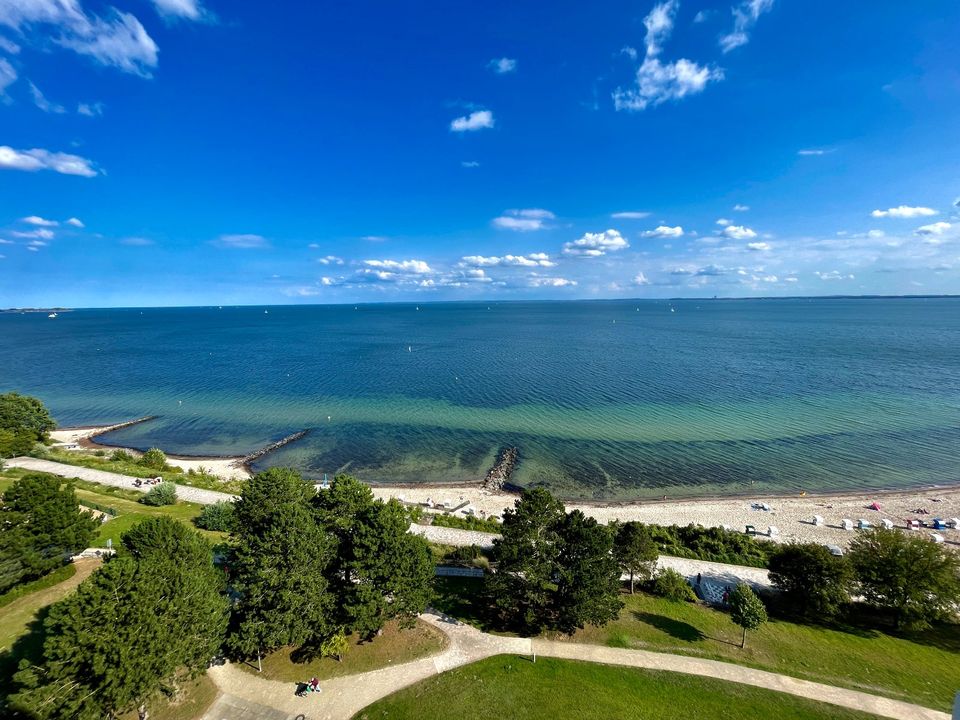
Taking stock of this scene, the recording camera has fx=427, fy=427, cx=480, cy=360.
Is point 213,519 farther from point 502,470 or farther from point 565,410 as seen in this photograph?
point 565,410

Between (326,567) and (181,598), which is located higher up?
(181,598)

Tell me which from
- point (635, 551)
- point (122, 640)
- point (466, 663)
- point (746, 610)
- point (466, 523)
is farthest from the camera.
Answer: point (466, 523)

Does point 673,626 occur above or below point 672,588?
below

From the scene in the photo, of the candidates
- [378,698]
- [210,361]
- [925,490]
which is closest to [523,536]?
[378,698]

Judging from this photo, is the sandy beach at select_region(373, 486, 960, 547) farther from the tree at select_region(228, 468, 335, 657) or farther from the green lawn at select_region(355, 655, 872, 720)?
the tree at select_region(228, 468, 335, 657)

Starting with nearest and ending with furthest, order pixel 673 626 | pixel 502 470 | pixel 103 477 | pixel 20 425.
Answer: pixel 673 626
pixel 103 477
pixel 502 470
pixel 20 425

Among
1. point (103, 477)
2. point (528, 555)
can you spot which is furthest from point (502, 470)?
point (103, 477)

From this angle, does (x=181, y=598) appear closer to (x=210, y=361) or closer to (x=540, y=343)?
(x=210, y=361)
